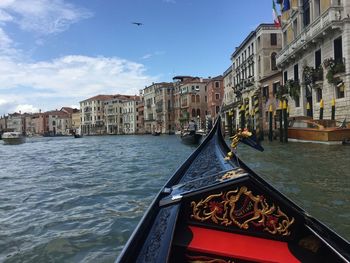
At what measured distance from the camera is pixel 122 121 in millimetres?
61938

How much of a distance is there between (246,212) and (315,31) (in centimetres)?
1365

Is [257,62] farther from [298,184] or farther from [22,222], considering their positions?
[22,222]

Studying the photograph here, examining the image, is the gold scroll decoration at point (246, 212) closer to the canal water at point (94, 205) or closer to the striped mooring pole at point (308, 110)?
the canal water at point (94, 205)

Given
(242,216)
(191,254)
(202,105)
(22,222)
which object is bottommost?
(22,222)

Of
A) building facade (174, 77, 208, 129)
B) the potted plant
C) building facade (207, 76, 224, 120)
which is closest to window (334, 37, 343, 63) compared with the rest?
the potted plant

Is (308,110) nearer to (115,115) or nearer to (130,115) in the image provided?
(130,115)

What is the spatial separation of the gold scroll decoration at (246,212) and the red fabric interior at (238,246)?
0.04 metres

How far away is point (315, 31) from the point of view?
1352cm

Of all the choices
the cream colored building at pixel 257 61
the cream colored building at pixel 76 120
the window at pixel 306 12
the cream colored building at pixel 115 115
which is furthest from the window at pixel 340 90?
the cream colored building at pixel 76 120

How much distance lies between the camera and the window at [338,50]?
39.5 ft

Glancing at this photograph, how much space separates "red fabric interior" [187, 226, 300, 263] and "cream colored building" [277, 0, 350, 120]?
1144cm

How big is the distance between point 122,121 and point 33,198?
57.7 meters

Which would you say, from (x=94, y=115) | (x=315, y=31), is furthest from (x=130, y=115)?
(x=315, y=31)

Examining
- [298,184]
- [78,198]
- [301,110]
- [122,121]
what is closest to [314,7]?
[301,110]
